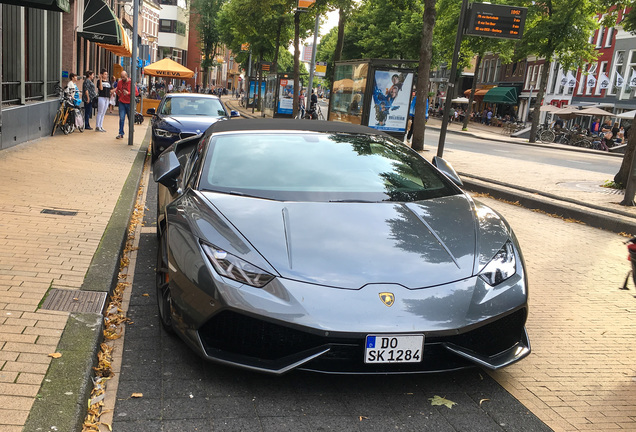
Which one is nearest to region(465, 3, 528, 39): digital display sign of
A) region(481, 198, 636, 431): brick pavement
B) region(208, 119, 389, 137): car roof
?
region(481, 198, 636, 431): brick pavement

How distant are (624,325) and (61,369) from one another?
4.06m

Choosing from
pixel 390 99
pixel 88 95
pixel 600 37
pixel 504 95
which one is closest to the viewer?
pixel 390 99

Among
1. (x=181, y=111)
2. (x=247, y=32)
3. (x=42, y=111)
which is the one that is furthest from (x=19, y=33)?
(x=247, y=32)

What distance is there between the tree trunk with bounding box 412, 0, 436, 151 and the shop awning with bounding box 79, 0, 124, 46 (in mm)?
12158

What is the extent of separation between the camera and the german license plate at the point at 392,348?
313 centimetres

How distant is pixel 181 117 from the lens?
44.8ft

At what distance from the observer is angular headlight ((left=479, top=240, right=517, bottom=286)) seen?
352 centimetres

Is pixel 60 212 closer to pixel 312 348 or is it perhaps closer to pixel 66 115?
pixel 312 348

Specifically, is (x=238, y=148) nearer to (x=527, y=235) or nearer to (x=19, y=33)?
(x=527, y=235)

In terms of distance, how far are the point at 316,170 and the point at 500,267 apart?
1507 mm

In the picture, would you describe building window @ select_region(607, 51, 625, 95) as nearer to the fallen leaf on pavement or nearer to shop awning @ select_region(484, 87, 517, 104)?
shop awning @ select_region(484, 87, 517, 104)

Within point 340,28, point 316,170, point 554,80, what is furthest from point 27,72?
point 554,80

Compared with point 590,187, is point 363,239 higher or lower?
higher

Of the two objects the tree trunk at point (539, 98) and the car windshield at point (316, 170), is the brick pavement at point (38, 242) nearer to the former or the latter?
the car windshield at point (316, 170)
